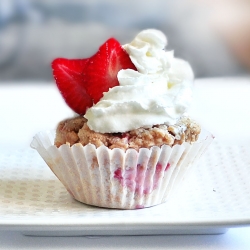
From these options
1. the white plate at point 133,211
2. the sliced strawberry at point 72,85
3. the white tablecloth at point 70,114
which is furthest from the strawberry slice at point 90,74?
the white tablecloth at point 70,114

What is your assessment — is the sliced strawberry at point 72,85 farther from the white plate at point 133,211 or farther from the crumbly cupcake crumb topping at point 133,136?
the white plate at point 133,211

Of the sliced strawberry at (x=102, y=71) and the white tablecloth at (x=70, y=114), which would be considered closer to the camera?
the white tablecloth at (x=70, y=114)

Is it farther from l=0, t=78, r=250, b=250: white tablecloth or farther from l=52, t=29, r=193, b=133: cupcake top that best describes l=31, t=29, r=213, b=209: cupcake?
l=0, t=78, r=250, b=250: white tablecloth

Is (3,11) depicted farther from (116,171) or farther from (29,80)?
(116,171)

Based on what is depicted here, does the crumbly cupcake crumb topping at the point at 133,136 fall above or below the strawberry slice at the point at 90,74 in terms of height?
below

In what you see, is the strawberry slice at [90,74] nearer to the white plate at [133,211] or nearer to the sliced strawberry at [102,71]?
the sliced strawberry at [102,71]

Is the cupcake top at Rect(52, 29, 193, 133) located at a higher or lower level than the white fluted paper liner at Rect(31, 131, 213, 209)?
higher

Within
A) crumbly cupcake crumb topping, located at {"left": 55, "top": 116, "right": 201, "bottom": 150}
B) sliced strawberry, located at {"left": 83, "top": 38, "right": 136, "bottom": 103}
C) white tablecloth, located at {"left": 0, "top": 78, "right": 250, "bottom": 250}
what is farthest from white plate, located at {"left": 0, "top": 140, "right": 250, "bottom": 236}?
sliced strawberry, located at {"left": 83, "top": 38, "right": 136, "bottom": 103}

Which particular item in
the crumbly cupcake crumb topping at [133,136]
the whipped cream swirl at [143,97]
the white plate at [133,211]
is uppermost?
the whipped cream swirl at [143,97]

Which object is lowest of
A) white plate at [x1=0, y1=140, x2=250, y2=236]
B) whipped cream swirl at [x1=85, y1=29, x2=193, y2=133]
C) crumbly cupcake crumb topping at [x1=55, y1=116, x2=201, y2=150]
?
white plate at [x1=0, y1=140, x2=250, y2=236]
